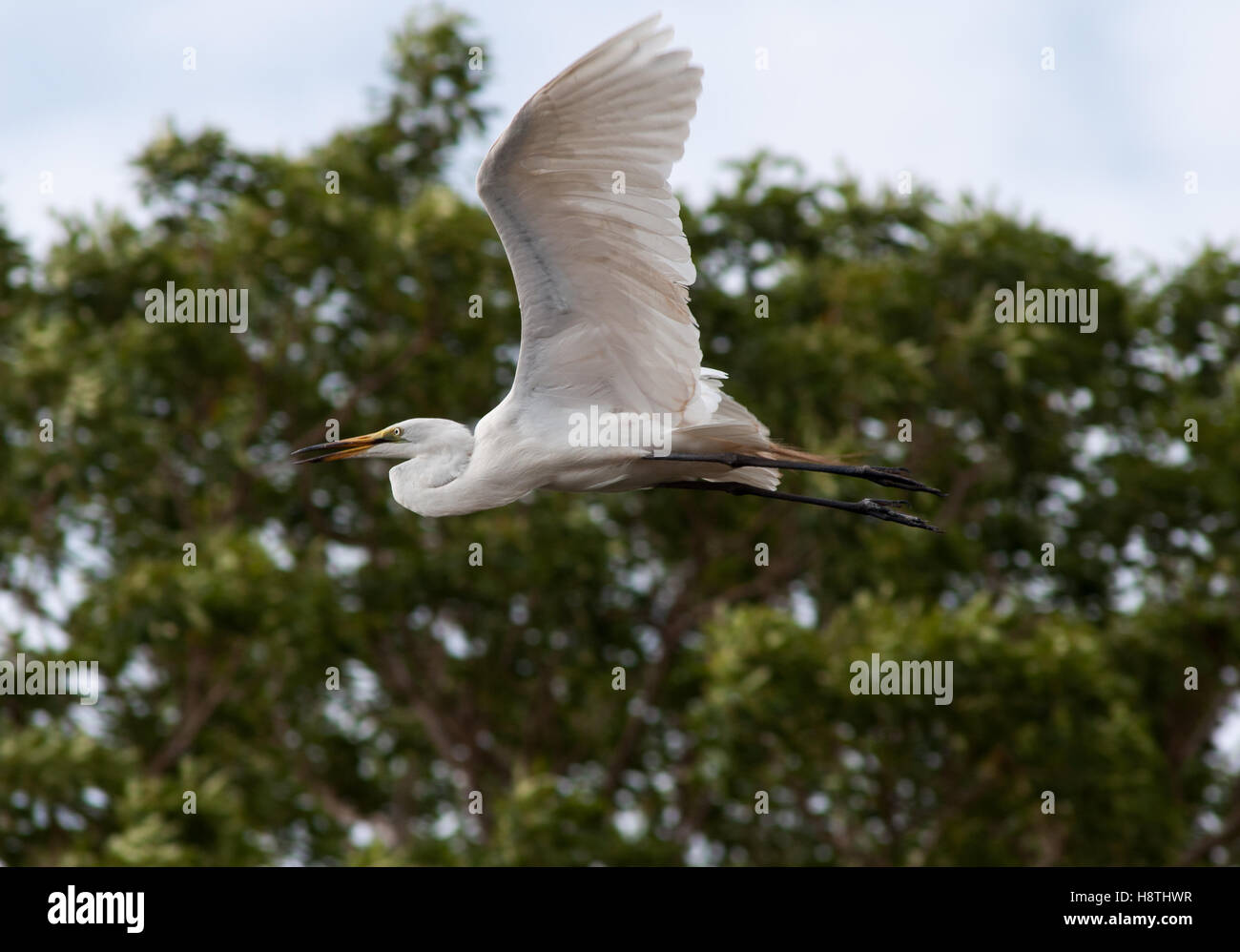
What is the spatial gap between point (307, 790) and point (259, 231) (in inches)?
184

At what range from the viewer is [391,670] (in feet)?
46.0

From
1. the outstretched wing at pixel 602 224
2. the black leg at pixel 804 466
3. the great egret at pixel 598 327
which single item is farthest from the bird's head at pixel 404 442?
the black leg at pixel 804 466

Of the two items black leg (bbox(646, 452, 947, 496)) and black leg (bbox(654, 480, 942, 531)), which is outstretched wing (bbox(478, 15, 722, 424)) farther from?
black leg (bbox(654, 480, 942, 531))

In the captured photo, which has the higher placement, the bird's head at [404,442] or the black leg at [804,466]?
the bird's head at [404,442]

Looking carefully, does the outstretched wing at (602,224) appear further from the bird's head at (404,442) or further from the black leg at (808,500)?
the black leg at (808,500)

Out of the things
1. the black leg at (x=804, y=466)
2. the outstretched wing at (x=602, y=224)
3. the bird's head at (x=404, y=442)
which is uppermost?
the outstretched wing at (x=602, y=224)

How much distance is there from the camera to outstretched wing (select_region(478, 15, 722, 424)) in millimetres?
4453

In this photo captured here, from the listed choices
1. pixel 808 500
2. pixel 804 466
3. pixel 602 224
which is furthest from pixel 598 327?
pixel 808 500

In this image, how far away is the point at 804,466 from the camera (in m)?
5.00

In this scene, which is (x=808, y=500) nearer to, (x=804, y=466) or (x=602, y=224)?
(x=804, y=466)

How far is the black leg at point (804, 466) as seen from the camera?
4.94m

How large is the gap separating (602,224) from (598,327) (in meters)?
0.34
